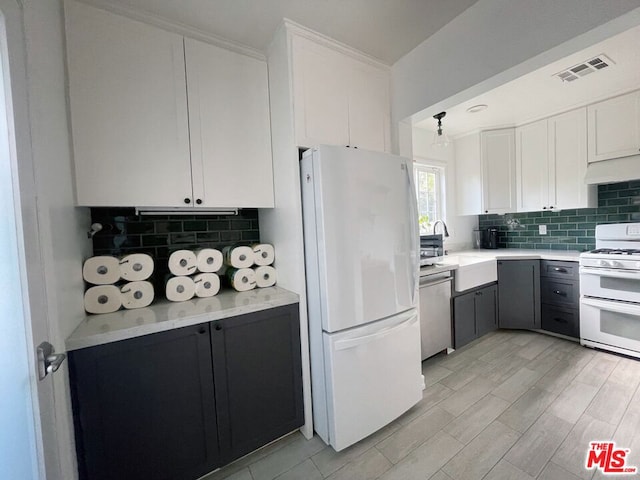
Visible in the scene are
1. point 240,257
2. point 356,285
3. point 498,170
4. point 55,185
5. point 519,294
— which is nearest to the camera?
point 55,185

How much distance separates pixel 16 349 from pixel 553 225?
14.7 feet

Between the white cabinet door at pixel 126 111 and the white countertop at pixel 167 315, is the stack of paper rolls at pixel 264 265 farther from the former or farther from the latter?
the white cabinet door at pixel 126 111

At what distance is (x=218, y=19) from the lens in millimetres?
1389

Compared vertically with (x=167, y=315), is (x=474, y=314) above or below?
below

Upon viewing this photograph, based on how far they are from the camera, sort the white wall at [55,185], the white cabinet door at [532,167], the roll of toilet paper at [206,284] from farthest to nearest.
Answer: the white cabinet door at [532,167], the roll of toilet paper at [206,284], the white wall at [55,185]

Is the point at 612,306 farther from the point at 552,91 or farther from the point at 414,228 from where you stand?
the point at 414,228

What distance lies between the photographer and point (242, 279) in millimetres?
1654

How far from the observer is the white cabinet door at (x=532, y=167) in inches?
114

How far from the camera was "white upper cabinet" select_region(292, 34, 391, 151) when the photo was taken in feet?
4.84

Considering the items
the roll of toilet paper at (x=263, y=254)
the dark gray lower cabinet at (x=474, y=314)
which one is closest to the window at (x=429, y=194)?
the dark gray lower cabinet at (x=474, y=314)

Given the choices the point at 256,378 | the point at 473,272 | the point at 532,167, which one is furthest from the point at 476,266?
the point at 256,378

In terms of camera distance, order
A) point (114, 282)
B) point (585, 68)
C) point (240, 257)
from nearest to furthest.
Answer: point (114, 282), point (240, 257), point (585, 68)

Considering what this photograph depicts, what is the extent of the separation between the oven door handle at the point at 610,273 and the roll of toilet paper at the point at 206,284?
329 cm

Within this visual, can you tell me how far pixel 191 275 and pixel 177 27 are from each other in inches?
56.1
